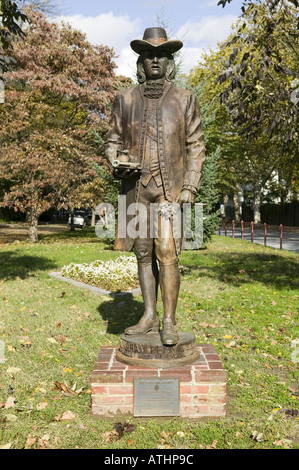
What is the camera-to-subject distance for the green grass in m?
3.57

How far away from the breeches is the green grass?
4.77 feet

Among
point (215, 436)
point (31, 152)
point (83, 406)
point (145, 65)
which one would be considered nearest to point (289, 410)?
point (215, 436)

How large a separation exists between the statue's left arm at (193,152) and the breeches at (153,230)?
0.82 feet

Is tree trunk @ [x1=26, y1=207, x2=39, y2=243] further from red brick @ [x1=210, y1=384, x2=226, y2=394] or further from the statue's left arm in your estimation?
red brick @ [x1=210, y1=384, x2=226, y2=394]

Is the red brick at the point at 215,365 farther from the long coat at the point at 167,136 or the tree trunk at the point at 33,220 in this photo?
the tree trunk at the point at 33,220

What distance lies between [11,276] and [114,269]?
246cm

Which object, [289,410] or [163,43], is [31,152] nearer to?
[163,43]

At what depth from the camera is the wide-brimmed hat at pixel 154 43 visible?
404cm

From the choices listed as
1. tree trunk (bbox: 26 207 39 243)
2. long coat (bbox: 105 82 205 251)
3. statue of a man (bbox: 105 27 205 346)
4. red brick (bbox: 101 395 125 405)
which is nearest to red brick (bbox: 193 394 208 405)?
statue of a man (bbox: 105 27 205 346)

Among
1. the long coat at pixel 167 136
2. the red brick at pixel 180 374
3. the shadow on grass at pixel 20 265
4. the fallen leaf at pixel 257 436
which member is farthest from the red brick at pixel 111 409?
the shadow on grass at pixel 20 265

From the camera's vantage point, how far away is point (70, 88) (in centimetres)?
1925

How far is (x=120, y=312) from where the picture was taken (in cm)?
717
